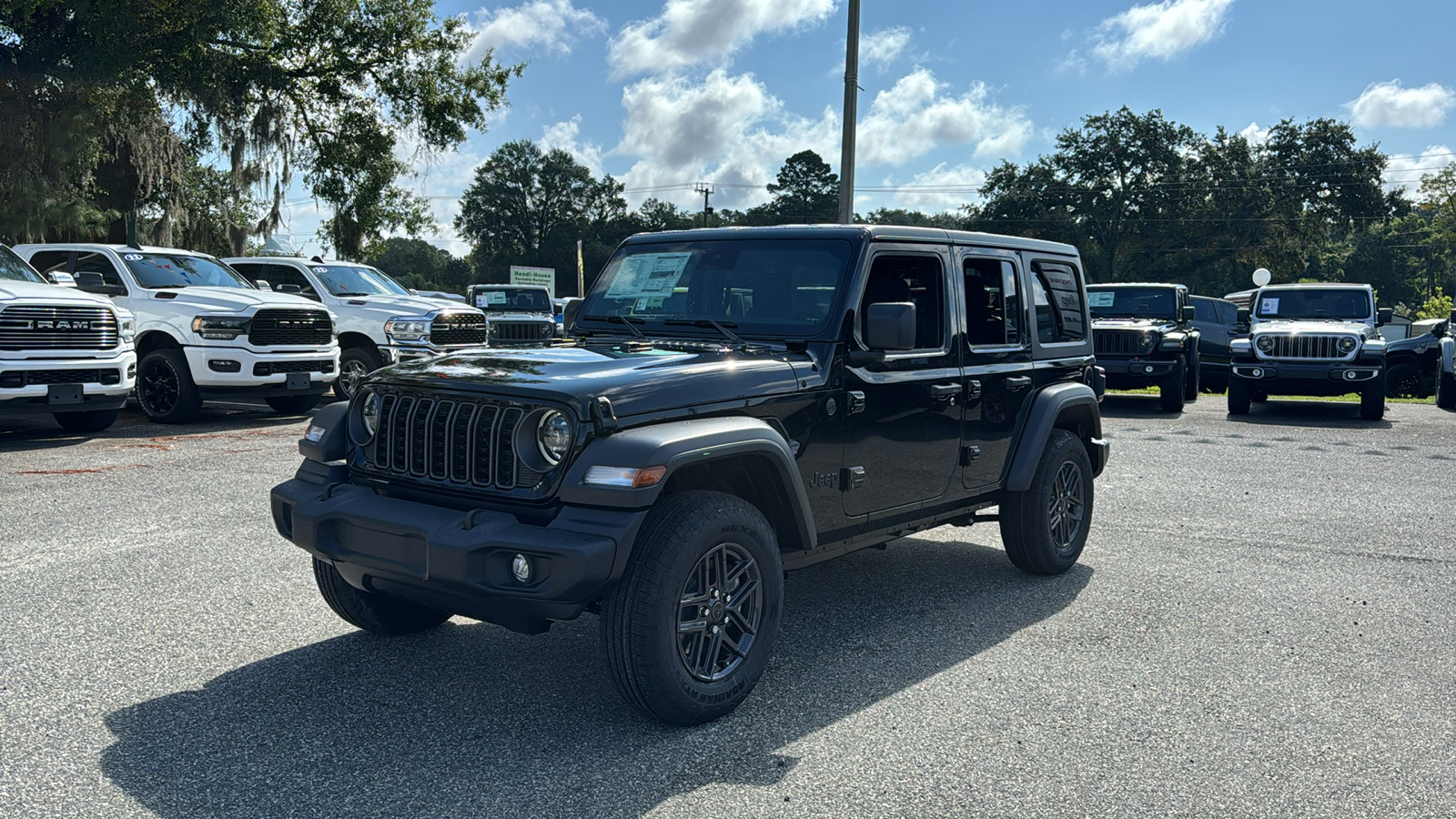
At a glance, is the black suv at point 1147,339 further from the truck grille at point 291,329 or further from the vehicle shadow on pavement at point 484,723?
the vehicle shadow on pavement at point 484,723

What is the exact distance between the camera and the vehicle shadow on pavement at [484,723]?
131 inches

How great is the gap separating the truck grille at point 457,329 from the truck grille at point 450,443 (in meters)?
10.5

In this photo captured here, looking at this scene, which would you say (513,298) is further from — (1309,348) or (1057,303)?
(1057,303)

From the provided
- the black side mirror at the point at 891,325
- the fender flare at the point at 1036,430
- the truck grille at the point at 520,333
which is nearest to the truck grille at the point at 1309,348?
the truck grille at the point at 520,333

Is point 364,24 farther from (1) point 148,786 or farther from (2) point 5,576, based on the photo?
(1) point 148,786

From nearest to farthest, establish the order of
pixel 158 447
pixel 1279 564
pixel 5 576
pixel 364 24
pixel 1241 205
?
pixel 5 576, pixel 1279 564, pixel 158 447, pixel 364 24, pixel 1241 205

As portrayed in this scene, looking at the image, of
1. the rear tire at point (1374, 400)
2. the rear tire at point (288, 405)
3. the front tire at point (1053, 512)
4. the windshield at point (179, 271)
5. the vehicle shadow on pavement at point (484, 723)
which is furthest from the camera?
the rear tire at point (1374, 400)

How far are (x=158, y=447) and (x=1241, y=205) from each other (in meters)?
58.1

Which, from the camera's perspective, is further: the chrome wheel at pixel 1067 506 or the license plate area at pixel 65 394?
the license plate area at pixel 65 394

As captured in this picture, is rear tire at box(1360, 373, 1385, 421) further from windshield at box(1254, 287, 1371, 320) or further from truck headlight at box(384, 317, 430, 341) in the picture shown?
truck headlight at box(384, 317, 430, 341)

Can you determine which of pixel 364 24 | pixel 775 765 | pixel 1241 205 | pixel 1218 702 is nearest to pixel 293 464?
pixel 775 765

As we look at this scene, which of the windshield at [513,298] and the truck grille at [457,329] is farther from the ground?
the windshield at [513,298]

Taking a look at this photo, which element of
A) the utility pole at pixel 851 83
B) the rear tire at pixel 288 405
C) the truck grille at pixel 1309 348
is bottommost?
the rear tire at pixel 288 405

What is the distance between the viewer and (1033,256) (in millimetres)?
6059
